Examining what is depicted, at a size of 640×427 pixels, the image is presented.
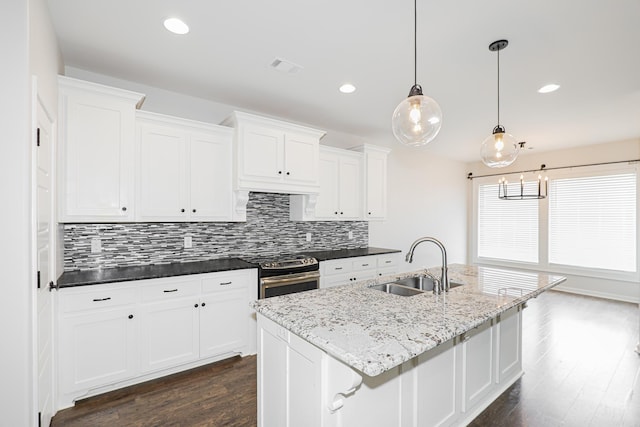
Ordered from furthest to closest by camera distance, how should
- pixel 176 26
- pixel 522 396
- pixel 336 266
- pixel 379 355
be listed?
pixel 336 266
pixel 522 396
pixel 176 26
pixel 379 355

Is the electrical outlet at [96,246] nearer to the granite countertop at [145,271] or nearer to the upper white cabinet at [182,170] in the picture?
the granite countertop at [145,271]

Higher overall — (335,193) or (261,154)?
(261,154)

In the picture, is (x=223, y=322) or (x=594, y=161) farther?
(x=594, y=161)

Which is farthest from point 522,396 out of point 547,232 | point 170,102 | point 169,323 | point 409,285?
point 547,232

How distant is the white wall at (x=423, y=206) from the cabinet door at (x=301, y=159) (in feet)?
5.88

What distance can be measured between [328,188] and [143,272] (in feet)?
7.63

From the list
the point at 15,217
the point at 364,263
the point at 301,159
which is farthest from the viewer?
the point at 364,263

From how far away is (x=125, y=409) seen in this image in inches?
87.9

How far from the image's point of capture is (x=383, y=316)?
153cm

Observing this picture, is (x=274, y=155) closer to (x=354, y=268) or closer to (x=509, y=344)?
(x=354, y=268)

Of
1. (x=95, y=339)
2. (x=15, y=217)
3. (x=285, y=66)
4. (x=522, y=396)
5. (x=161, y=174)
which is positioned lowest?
(x=522, y=396)

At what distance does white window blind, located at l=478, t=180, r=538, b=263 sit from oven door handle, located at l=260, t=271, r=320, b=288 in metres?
4.97

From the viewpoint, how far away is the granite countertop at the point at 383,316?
1.15 meters

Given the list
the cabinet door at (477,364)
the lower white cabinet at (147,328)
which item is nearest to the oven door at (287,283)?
the lower white cabinet at (147,328)
